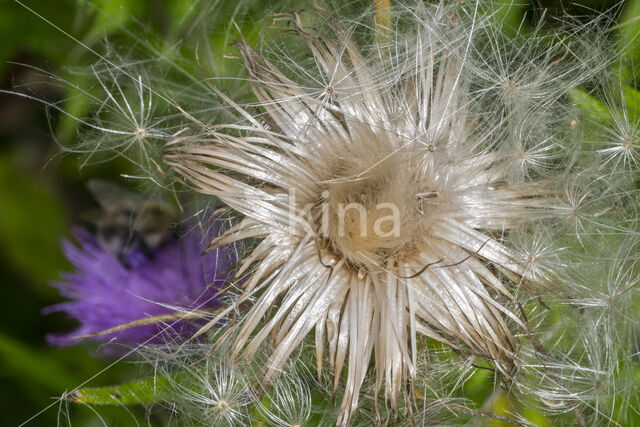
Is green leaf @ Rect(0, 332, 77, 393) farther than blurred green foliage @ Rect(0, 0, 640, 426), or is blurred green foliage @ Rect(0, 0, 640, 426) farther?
green leaf @ Rect(0, 332, 77, 393)

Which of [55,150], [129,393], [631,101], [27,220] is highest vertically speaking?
[55,150]

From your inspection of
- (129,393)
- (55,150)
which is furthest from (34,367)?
(129,393)

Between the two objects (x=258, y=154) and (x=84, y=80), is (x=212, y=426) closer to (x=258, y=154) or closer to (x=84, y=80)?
(x=258, y=154)

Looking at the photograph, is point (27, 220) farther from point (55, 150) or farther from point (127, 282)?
point (127, 282)

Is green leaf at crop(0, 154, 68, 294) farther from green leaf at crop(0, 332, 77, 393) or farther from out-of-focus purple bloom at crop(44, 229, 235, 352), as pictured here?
out-of-focus purple bloom at crop(44, 229, 235, 352)

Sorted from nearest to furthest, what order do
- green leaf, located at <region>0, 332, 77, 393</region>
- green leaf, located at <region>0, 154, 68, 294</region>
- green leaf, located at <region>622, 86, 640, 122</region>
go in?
green leaf, located at <region>622, 86, 640, 122</region>
green leaf, located at <region>0, 332, 77, 393</region>
green leaf, located at <region>0, 154, 68, 294</region>

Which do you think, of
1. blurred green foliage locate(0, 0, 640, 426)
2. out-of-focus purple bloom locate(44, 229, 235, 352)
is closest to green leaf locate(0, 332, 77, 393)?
blurred green foliage locate(0, 0, 640, 426)

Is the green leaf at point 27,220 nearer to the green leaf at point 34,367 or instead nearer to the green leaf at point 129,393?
the green leaf at point 34,367
